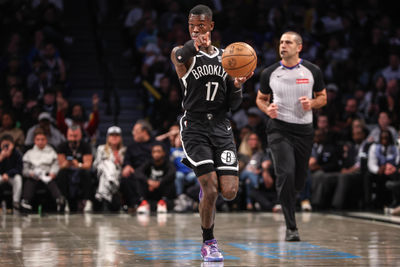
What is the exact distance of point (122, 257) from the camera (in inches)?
282

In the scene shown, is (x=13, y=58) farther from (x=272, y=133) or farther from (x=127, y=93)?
(x=272, y=133)

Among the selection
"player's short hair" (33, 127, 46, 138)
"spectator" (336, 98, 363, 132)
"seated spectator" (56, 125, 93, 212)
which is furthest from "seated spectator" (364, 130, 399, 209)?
"player's short hair" (33, 127, 46, 138)

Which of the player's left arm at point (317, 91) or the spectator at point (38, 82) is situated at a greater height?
the spectator at point (38, 82)

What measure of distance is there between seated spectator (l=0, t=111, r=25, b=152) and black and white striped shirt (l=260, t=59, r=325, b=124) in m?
6.96

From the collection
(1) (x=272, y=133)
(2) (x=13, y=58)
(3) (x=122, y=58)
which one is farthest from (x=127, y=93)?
(1) (x=272, y=133)

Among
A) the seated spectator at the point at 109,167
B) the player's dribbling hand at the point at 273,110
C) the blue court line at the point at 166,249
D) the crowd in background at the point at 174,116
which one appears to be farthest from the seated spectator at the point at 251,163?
the blue court line at the point at 166,249

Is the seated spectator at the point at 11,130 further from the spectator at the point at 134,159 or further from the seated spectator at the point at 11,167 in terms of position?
the spectator at the point at 134,159

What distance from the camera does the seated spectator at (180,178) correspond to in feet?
46.8

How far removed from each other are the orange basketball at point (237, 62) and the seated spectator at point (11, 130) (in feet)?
27.8

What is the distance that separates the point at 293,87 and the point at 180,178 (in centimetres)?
582

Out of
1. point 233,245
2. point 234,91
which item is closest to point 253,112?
point 233,245

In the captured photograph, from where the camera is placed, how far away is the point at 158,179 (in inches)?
550

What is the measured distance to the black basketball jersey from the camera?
6969 mm

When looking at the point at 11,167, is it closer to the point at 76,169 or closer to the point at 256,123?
the point at 76,169
